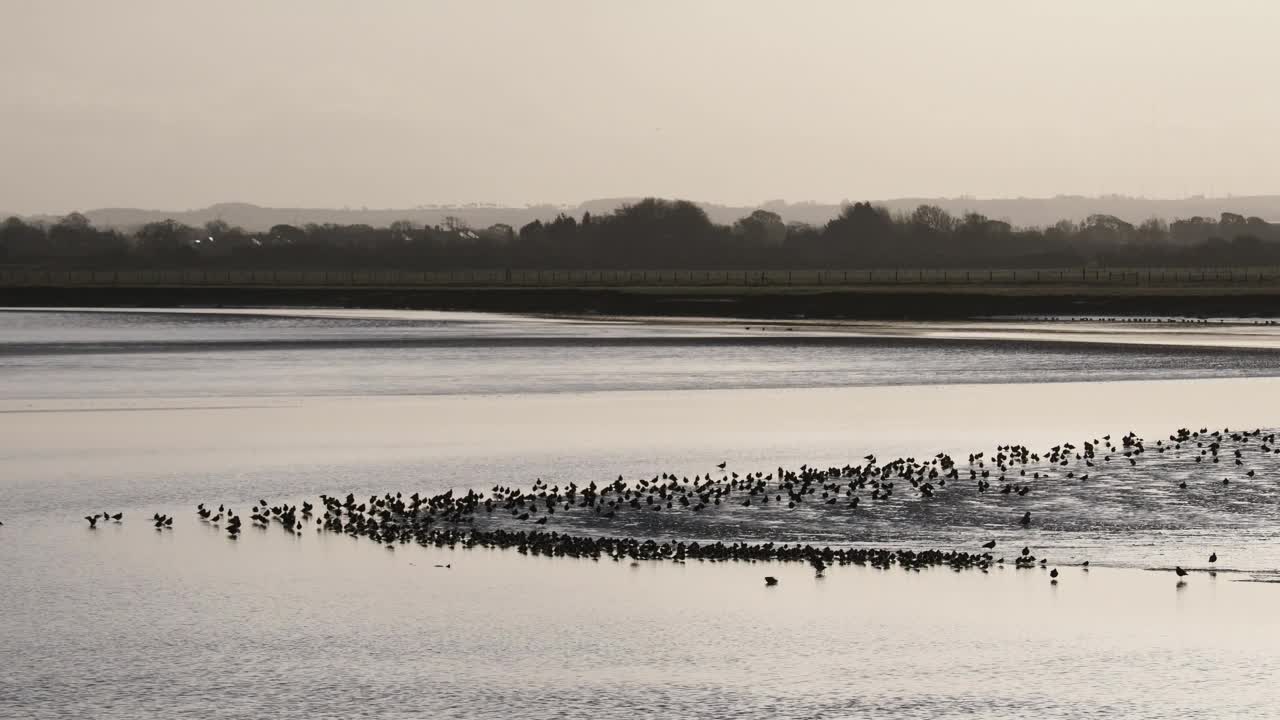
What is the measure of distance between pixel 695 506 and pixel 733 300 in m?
125

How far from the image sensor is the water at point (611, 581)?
14.1 m

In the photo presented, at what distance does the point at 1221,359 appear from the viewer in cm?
6253

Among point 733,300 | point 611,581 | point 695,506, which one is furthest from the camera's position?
point 733,300

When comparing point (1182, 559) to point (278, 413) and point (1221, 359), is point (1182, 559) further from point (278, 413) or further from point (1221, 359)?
point (1221, 359)

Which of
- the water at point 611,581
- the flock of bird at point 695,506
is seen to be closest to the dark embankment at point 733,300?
the water at point 611,581

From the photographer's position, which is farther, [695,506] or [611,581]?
[695,506]

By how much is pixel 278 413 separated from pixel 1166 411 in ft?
69.3

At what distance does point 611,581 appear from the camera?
19078mm

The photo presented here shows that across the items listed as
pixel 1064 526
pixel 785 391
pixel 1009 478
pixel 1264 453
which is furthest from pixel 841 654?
pixel 785 391

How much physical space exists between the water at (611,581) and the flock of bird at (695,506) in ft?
1.33

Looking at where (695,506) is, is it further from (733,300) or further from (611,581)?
(733,300)

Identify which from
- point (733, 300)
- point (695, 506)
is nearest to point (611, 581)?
point (695, 506)

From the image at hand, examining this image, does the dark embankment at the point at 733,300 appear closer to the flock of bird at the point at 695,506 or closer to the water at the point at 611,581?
the water at the point at 611,581

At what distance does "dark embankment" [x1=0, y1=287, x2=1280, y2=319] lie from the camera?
125 meters
